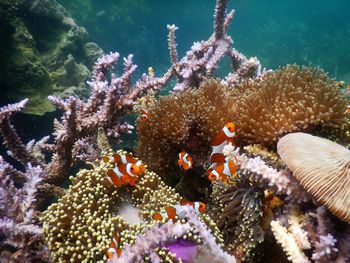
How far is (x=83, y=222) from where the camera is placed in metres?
2.55

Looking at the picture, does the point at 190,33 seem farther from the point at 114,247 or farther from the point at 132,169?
the point at 114,247

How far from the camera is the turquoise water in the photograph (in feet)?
72.5

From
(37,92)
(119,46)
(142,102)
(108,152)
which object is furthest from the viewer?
(119,46)

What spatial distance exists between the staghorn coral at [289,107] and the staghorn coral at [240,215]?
1.94 ft

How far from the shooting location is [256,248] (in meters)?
2.67

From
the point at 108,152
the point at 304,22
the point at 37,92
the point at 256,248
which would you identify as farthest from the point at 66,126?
the point at 304,22

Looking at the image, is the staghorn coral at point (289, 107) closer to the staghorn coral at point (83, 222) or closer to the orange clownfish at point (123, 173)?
the orange clownfish at point (123, 173)

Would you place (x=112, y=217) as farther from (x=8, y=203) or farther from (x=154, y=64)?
(x=154, y=64)

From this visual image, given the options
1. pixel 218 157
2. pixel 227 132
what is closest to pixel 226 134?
pixel 227 132

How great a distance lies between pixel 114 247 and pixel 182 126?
1.49 metres

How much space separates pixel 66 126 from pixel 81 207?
1.26 metres

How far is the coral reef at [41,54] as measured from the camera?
795 cm

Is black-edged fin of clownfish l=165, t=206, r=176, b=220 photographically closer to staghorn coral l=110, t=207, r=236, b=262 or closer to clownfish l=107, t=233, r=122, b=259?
staghorn coral l=110, t=207, r=236, b=262

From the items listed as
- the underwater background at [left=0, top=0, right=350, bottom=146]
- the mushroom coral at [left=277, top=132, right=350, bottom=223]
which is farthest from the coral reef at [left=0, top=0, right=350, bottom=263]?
the underwater background at [left=0, top=0, right=350, bottom=146]
